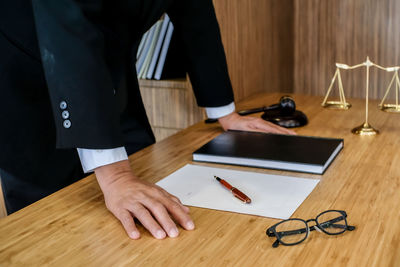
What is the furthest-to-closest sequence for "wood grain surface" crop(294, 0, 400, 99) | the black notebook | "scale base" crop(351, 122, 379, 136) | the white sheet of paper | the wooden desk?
1. "wood grain surface" crop(294, 0, 400, 99)
2. "scale base" crop(351, 122, 379, 136)
3. the black notebook
4. the white sheet of paper
5. the wooden desk

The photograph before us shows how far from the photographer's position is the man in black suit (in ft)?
3.10

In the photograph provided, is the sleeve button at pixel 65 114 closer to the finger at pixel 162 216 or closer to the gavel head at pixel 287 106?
the finger at pixel 162 216

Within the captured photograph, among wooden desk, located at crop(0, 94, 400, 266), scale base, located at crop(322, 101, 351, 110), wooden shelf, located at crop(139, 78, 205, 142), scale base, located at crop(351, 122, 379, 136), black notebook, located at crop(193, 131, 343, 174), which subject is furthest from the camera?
wooden shelf, located at crop(139, 78, 205, 142)

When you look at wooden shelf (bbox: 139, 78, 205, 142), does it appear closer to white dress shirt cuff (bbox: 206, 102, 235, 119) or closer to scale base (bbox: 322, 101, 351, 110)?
white dress shirt cuff (bbox: 206, 102, 235, 119)

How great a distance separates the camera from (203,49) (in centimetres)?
148

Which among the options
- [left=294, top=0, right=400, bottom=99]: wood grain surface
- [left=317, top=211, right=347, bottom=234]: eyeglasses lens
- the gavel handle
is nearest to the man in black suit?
the gavel handle

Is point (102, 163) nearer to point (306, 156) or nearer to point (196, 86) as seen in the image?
point (306, 156)

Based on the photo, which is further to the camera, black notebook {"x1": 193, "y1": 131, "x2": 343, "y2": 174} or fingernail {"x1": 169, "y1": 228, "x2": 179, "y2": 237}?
black notebook {"x1": 193, "y1": 131, "x2": 343, "y2": 174}

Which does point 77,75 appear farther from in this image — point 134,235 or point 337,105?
point 337,105

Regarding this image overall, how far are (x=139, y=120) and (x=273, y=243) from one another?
0.80 metres

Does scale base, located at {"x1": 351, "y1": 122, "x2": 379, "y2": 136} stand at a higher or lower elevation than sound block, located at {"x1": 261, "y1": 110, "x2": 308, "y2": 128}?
lower

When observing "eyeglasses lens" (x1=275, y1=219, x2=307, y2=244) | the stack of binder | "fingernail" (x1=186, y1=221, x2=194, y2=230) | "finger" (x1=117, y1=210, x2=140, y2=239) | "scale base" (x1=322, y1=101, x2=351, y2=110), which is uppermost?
the stack of binder

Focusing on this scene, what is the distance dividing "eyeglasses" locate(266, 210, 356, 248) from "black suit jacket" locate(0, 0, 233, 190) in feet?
1.21

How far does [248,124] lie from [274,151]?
253 millimetres
